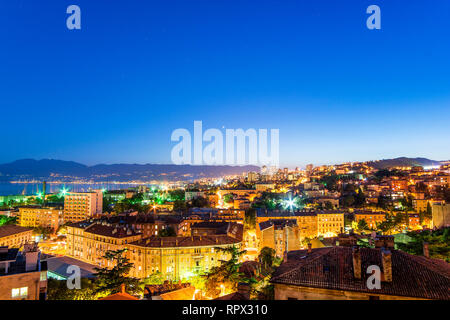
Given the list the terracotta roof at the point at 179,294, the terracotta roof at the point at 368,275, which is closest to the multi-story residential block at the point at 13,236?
the terracotta roof at the point at 179,294

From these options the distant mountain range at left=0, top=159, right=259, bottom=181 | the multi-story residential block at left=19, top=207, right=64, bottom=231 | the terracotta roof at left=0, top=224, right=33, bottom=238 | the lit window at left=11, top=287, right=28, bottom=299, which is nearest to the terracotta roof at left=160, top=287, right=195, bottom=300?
the lit window at left=11, top=287, right=28, bottom=299

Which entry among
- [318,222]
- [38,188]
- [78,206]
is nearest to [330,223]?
[318,222]

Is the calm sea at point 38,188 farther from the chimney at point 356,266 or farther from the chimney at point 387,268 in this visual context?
the chimney at point 387,268

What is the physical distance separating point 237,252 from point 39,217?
130ft

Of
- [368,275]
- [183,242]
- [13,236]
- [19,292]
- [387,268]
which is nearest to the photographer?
[387,268]

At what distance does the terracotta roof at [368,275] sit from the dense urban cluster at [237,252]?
0.02 metres

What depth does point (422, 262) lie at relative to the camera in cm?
710

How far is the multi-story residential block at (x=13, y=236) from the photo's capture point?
2972 cm

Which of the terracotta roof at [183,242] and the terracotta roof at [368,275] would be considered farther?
the terracotta roof at [183,242]

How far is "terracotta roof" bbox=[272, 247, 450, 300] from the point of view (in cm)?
614

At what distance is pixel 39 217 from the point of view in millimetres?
44406

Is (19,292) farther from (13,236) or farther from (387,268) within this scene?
(13,236)
